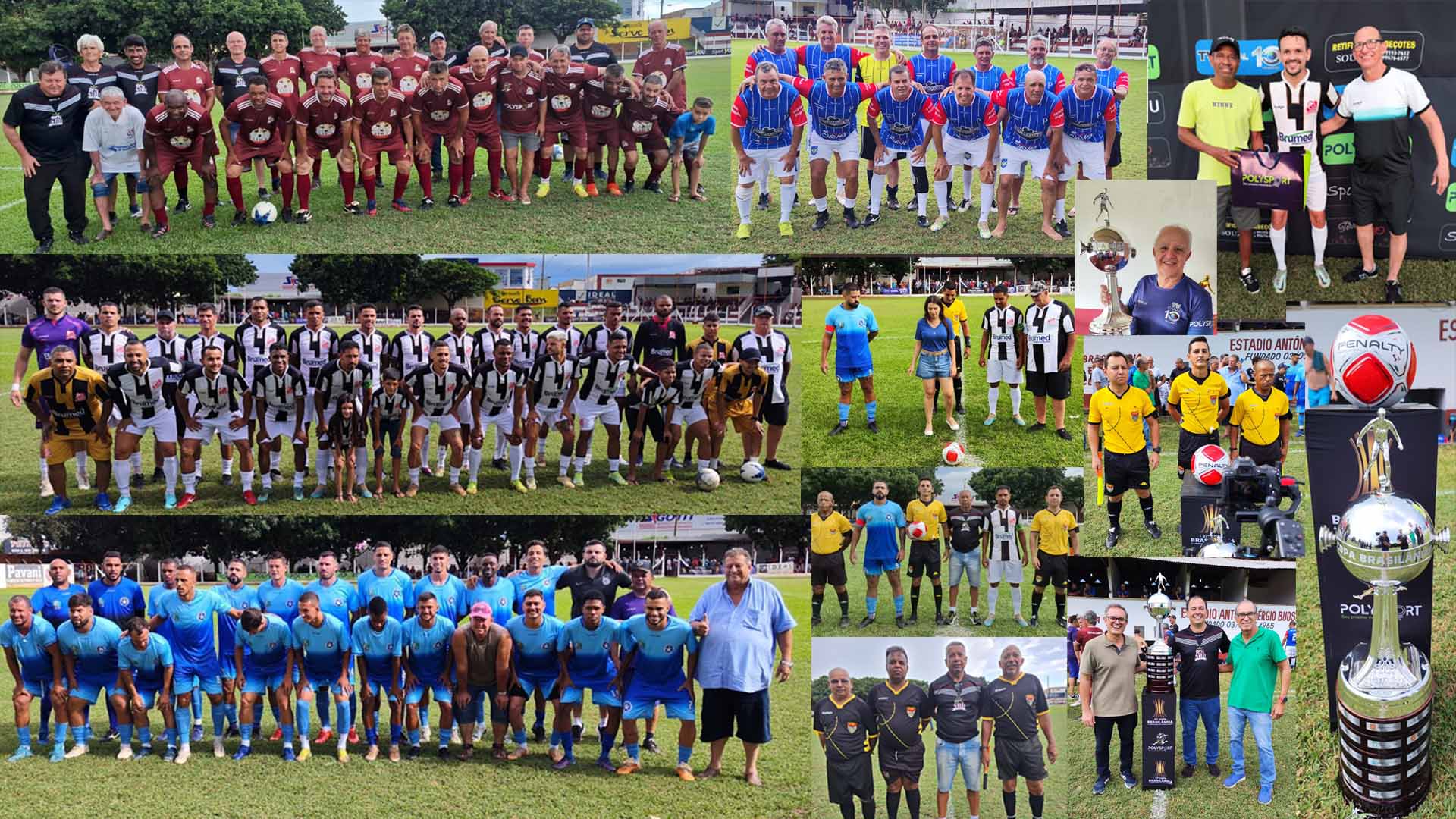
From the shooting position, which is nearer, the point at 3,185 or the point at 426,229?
the point at 426,229

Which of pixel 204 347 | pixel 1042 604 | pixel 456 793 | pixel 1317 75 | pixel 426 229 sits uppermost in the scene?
pixel 1317 75

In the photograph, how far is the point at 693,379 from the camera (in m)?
8.43

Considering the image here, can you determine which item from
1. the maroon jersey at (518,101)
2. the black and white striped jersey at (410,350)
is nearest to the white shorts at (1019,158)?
the maroon jersey at (518,101)

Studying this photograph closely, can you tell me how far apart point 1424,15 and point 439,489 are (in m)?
6.98

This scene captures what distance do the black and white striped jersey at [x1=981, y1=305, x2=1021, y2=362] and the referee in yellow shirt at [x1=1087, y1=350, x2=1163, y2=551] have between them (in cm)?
58

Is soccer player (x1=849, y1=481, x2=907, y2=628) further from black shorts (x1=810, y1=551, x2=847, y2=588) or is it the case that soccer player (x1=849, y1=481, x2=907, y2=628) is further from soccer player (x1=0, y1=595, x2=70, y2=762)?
soccer player (x1=0, y1=595, x2=70, y2=762)

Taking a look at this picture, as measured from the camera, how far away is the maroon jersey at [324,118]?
884 centimetres

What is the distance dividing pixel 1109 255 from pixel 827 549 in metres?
2.52

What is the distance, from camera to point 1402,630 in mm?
6922

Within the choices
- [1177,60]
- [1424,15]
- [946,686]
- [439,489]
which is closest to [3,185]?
[439,489]

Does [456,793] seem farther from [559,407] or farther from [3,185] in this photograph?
[3,185]

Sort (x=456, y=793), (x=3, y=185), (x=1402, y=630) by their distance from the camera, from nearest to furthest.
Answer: (x=1402, y=630) < (x=456, y=793) < (x=3, y=185)

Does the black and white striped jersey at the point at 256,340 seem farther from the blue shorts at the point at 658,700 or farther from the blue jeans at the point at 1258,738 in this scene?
the blue jeans at the point at 1258,738

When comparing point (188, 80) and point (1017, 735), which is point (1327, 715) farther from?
point (188, 80)
